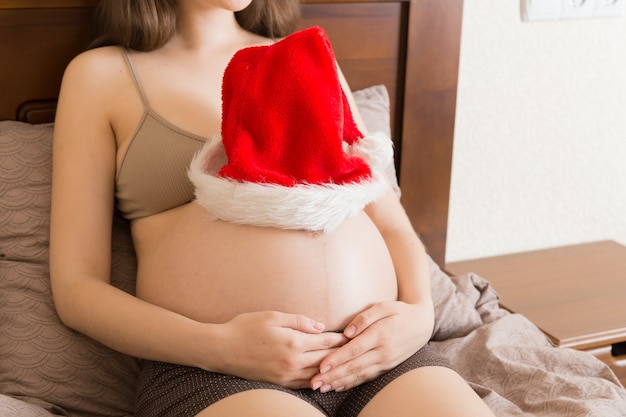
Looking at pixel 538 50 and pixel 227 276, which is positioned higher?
pixel 538 50

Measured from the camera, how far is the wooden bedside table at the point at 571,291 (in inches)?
61.9

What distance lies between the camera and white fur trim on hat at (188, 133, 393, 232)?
1.06 m

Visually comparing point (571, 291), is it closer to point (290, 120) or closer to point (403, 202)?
point (403, 202)

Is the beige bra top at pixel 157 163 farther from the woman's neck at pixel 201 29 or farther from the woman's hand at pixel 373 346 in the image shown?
the woman's hand at pixel 373 346

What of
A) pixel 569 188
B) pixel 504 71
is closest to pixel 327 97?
pixel 504 71

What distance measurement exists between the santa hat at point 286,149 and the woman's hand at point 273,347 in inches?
5.8

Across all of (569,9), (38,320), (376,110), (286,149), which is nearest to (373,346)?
(286,149)

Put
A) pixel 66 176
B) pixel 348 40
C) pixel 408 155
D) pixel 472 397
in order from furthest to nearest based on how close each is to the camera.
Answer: pixel 408 155
pixel 348 40
pixel 66 176
pixel 472 397

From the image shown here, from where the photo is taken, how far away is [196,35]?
1369 mm

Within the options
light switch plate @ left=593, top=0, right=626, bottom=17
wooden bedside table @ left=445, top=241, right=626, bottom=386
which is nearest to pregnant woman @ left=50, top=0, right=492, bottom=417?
wooden bedside table @ left=445, top=241, right=626, bottom=386

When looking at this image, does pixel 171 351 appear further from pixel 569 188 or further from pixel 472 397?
pixel 569 188

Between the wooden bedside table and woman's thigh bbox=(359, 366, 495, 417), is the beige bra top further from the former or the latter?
the wooden bedside table

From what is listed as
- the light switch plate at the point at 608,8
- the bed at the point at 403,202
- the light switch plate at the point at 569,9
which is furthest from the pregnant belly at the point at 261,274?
the light switch plate at the point at 608,8

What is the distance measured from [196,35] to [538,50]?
3.28ft
